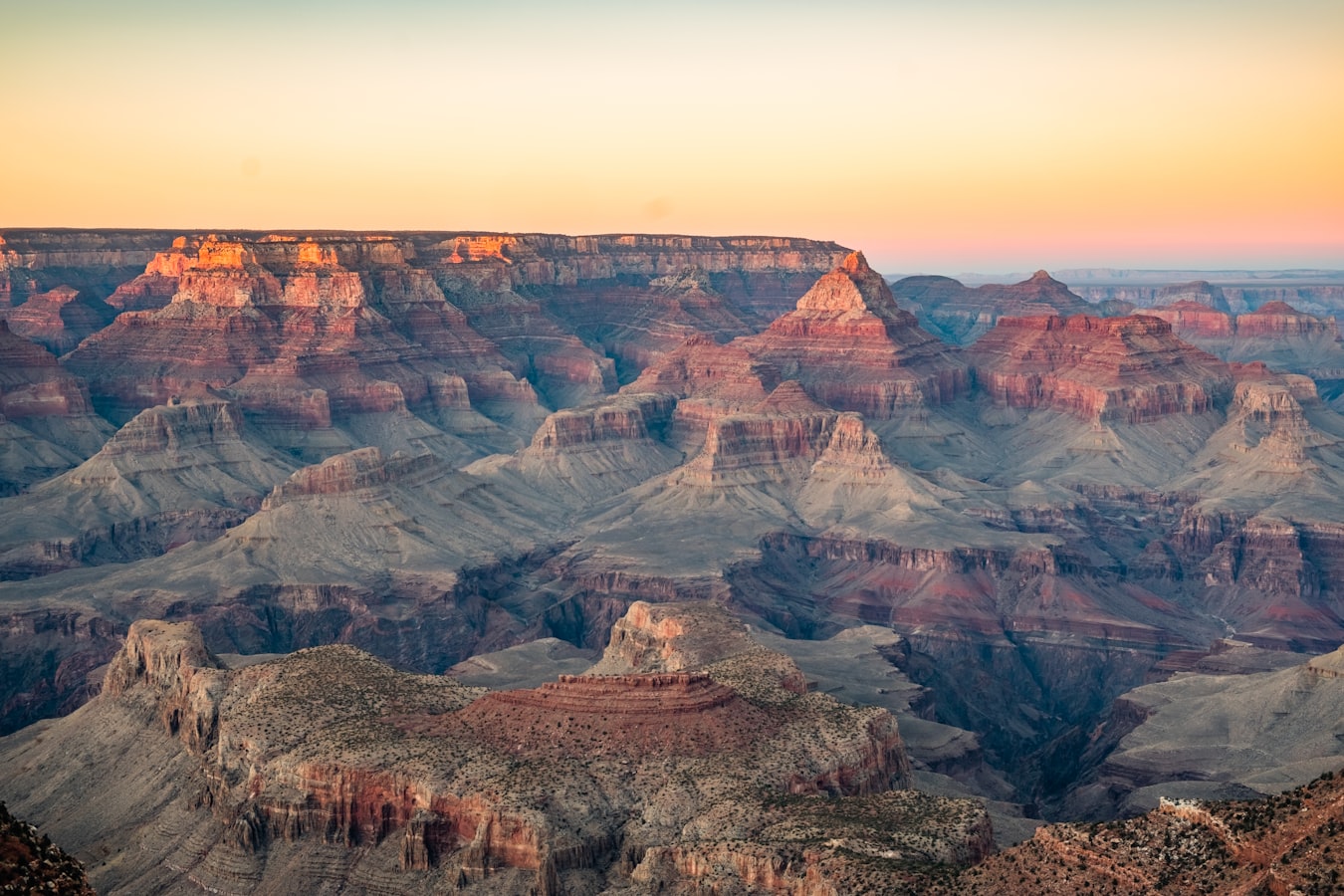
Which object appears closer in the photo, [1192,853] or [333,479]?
[1192,853]

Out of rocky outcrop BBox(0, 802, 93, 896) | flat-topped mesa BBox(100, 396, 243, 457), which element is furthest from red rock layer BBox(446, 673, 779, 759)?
flat-topped mesa BBox(100, 396, 243, 457)

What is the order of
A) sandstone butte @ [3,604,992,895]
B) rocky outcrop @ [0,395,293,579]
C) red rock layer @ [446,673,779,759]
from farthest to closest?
1. rocky outcrop @ [0,395,293,579]
2. red rock layer @ [446,673,779,759]
3. sandstone butte @ [3,604,992,895]

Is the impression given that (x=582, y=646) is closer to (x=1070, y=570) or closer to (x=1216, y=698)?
(x=1070, y=570)

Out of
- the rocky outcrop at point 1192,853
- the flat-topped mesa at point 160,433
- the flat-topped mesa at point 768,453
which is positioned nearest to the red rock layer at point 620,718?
the rocky outcrop at point 1192,853

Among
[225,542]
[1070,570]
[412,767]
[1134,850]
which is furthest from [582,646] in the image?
[1134,850]

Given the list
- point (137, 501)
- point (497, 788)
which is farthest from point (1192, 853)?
point (137, 501)

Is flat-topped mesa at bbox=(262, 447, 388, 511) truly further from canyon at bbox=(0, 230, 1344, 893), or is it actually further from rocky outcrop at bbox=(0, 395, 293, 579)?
rocky outcrop at bbox=(0, 395, 293, 579)

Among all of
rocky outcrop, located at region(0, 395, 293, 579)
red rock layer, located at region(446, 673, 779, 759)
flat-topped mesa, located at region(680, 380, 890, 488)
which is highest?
red rock layer, located at region(446, 673, 779, 759)

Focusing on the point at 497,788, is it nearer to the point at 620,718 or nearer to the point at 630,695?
the point at 620,718

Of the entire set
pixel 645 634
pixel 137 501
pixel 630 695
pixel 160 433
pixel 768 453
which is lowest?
pixel 137 501
